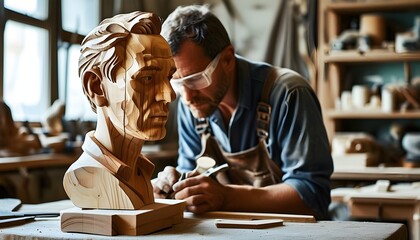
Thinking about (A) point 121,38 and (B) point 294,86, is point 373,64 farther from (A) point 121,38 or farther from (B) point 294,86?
(A) point 121,38

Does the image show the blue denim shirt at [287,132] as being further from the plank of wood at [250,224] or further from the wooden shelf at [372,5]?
the wooden shelf at [372,5]

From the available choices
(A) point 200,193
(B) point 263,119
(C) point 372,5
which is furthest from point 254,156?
(C) point 372,5

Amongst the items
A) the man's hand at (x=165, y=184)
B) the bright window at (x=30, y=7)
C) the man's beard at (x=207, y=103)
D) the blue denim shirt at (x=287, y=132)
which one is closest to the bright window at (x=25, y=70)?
the bright window at (x=30, y=7)

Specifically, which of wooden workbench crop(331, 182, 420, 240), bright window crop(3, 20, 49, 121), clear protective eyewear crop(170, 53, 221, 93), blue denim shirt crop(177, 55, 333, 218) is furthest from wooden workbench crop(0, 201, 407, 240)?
bright window crop(3, 20, 49, 121)

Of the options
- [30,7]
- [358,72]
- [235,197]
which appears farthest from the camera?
[358,72]

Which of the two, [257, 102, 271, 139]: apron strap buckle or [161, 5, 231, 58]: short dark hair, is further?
[257, 102, 271, 139]: apron strap buckle

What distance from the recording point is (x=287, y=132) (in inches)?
85.6

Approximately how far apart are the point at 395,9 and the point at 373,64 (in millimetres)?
442

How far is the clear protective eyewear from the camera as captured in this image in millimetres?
2098

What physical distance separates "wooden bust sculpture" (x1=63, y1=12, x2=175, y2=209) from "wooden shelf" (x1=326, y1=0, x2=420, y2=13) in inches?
134

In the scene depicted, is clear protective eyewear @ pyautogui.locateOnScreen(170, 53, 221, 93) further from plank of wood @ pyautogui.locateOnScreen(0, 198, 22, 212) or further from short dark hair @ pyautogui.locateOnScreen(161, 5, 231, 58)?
plank of wood @ pyautogui.locateOnScreen(0, 198, 22, 212)

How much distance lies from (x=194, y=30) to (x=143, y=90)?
26.2 inches

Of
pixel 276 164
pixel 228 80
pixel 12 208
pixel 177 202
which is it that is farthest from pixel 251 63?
pixel 12 208

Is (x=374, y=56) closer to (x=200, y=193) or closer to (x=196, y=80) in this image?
(x=196, y=80)
